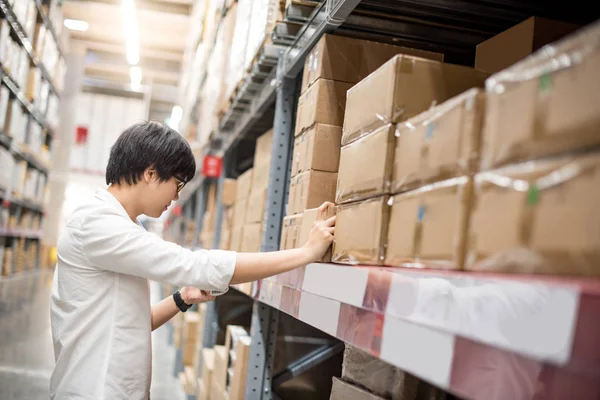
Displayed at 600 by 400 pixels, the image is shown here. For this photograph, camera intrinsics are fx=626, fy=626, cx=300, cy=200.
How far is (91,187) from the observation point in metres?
15.7

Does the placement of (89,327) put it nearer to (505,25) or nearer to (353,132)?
(353,132)

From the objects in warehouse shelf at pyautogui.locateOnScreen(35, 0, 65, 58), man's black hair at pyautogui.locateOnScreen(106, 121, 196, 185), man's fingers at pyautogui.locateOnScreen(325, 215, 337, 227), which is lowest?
man's fingers at pyautogui.locateOnScreen(325, 215, 337, 227)

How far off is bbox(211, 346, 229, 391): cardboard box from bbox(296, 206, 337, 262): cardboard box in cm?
128

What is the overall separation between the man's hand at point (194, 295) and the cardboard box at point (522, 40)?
1154 millimetres

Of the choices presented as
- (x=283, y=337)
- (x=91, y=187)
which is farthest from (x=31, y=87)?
(x=283, y=337)

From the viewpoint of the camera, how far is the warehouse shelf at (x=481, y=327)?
0.67m

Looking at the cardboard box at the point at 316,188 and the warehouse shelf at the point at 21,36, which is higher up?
the warehouse shelf at the point at 21,36

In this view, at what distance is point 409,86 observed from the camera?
1.41 meters

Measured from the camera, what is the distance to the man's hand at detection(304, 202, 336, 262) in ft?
5.58

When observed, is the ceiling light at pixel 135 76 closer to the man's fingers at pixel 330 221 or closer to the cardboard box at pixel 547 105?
the man's fingers at pixel 330 221

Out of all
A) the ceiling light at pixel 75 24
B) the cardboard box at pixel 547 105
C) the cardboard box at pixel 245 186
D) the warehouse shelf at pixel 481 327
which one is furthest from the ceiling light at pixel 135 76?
the cardboard box at pixel 547 105

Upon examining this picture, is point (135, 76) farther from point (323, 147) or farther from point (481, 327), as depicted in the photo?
point (481, 327)

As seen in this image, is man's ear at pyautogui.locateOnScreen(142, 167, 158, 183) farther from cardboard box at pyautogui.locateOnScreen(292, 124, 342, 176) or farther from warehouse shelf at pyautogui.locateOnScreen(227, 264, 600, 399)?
warehouse shelf at pyautogui.locateOnScreen(227, 264, 600, 399)

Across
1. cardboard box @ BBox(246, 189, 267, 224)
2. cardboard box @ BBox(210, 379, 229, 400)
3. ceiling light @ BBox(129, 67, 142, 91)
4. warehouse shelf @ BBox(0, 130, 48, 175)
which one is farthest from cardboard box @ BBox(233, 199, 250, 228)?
ceiling light @ BBox(129, 67, 142, 91)
